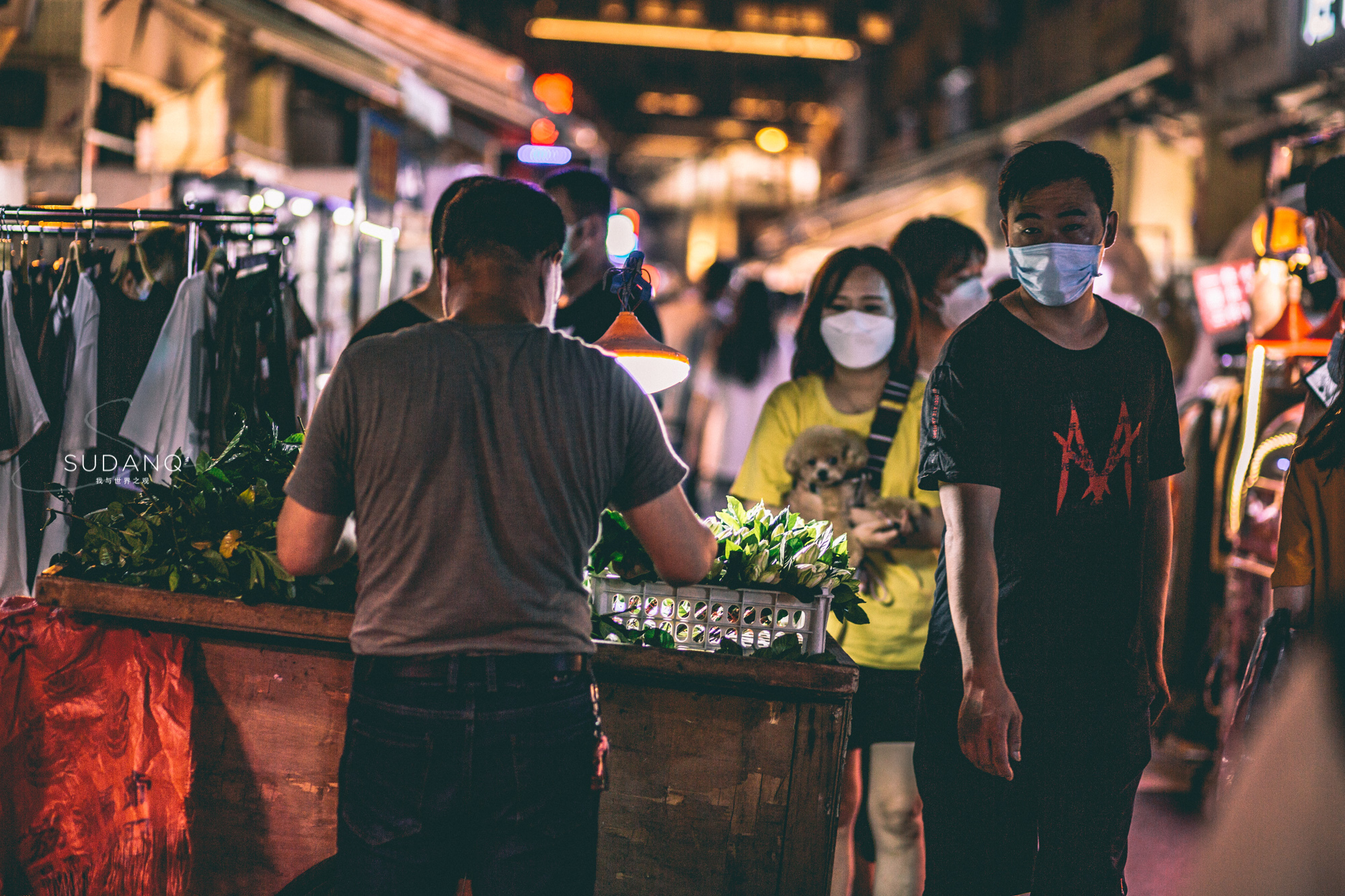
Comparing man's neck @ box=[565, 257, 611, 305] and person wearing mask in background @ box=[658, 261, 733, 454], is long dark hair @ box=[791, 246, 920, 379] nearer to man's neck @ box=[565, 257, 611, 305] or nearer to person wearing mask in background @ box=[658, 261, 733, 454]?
man's neck @ box=[565, 257, 611, 305]

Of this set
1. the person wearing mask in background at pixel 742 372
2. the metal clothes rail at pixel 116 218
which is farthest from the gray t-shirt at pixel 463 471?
the person wearing mask in background at pixel 742 372

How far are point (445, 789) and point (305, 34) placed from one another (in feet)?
26.3

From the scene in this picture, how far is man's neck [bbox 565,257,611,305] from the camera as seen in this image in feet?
15.5

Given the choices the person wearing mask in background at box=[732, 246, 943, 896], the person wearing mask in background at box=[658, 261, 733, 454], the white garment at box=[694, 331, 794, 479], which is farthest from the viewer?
the person wearing mask in background at box=[658, 261, 733, 454]

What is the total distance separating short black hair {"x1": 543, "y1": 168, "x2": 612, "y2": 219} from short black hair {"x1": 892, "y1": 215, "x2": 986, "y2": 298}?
1.27 m

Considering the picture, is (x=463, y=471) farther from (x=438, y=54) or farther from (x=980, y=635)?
(x=438, y=54)

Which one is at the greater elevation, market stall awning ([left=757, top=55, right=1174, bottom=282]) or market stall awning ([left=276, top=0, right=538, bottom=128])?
market stall awning ([left=757, top=55, right=1174, bottom=282])

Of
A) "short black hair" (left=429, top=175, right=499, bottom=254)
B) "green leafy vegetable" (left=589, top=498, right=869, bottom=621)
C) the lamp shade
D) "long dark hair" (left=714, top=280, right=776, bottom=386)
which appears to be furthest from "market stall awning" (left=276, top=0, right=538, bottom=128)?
"green leafy vegetable" (left=589, top=498, right=869, bottom=621)

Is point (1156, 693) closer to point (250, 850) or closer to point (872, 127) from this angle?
point (250, 850)

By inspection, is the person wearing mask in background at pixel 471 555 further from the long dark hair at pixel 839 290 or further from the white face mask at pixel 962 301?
the white face mask at pixel 962 301

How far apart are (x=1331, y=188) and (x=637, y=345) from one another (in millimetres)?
1917

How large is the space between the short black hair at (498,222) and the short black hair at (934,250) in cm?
224

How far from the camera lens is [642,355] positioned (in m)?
3.03

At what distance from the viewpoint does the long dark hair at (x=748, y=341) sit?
7.34 meters
